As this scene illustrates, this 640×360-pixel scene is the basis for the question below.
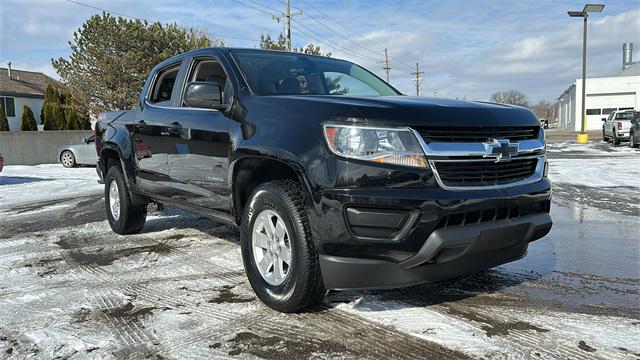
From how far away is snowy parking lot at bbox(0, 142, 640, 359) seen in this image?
9.50 ft

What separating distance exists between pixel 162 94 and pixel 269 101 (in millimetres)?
2204

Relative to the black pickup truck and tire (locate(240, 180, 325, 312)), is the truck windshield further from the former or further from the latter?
tire (locate(240, 180, 325, 312))

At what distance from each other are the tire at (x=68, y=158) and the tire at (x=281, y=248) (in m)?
17.3

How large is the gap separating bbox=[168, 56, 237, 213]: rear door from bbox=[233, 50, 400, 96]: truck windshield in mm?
237

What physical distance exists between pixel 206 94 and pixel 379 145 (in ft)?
5.06

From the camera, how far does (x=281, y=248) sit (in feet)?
11.2

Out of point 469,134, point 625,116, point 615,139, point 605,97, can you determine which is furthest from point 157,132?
point 605,97

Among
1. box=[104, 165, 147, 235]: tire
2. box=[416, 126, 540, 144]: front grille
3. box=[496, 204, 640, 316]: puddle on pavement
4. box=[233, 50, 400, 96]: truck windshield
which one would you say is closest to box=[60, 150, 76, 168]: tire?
box=[104, 165, 147, 235]: tire

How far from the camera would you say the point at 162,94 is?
533 cm

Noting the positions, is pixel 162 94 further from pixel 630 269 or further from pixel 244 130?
pixel 630 269

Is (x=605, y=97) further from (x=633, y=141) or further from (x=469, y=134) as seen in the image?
(x=469, y=134)

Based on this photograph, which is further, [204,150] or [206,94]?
[204,150]

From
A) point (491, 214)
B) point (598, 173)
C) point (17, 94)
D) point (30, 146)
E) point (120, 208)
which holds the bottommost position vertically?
point (598, 173)

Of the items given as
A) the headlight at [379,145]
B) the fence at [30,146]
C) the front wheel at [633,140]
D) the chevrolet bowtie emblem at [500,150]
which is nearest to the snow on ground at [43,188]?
the fence at [30,146]
